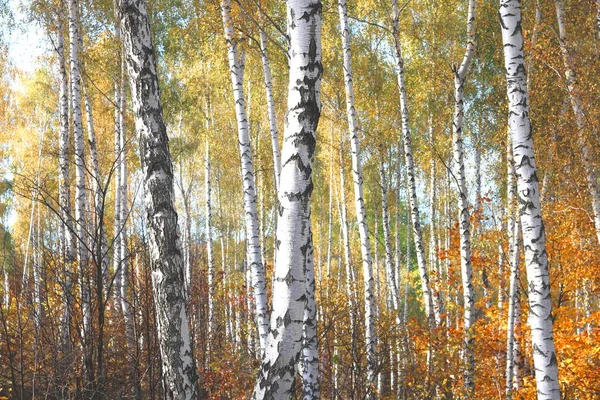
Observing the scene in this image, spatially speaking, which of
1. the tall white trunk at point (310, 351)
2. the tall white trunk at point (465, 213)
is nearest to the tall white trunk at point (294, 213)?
the tall white trunk at point (310, 351)

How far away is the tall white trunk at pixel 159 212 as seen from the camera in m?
3.80

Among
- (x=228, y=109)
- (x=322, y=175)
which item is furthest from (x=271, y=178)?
(x=322, y=175)

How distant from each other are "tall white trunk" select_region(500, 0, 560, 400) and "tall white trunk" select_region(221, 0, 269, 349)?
11.7 ft

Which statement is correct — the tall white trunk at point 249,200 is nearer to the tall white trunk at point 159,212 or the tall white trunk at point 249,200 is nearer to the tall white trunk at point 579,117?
the tall white trunk at point 159,212

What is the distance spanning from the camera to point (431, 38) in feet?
38.5

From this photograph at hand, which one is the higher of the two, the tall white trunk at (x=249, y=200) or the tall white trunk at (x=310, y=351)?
the tall white trunk at (x=249, y=200)

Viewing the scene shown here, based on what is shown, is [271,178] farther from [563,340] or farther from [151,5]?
[563,340]

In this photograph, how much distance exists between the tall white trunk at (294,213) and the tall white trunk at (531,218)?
233 cm

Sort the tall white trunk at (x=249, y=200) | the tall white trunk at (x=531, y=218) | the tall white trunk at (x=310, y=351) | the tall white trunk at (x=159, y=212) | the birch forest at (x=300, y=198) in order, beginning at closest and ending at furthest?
the tall white trunk at (x=159, y=212), the birch forest at (x=300, y=198), the tall white trunk at (x=531, y=218), the tall white trunk at (x=310, y=351), the tall white trunk at (x=249, y=200)

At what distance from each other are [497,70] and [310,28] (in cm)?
1262

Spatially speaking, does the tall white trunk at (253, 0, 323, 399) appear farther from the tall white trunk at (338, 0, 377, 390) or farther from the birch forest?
the tall white trunk at (338, 0, 377, 390)

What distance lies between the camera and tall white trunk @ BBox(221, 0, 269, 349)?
7.03m

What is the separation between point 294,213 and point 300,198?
0.10m

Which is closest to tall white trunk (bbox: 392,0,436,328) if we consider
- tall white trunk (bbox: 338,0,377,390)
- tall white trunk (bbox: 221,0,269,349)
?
tall white trunk (bbox: 338,0,377,390)
